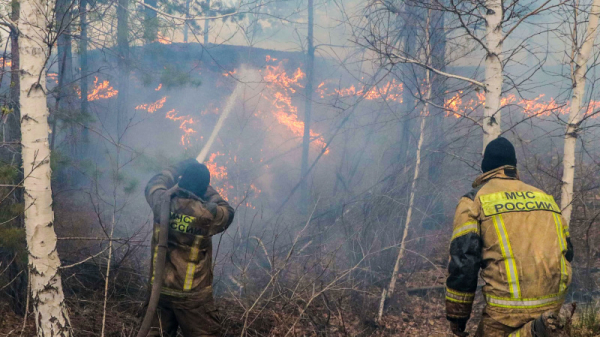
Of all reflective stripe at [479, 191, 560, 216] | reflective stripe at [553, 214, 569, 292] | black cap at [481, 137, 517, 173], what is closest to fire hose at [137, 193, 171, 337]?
reflective stripe at [479, 191, 560, 216]

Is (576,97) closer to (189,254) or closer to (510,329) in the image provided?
(510,329)

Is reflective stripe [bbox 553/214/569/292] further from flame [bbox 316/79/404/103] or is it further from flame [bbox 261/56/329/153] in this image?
flame [bbox 261/56/329/153]

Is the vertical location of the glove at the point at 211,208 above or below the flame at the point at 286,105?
below

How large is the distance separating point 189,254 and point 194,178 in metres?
0.68

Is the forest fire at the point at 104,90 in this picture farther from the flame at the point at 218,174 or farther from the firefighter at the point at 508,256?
the firefighter at the point at 508,256

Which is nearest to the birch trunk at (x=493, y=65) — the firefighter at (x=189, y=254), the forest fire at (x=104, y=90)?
the firefighter at (x=189, y=254)

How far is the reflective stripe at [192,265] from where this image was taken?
3529 mm

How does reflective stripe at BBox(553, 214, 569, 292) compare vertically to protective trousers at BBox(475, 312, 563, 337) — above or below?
above

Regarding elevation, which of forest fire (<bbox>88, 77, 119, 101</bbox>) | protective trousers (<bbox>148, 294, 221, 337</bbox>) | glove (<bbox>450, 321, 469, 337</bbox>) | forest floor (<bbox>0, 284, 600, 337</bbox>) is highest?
forest fire (<bbox>88, 77, 119, 101</bbox>)

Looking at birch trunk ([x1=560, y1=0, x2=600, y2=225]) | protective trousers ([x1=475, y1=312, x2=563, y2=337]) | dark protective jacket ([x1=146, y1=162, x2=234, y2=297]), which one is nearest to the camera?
protective trousers ([x1=475, y1=312, x2=563, y2=337])

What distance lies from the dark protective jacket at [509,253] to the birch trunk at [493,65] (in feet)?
5.66

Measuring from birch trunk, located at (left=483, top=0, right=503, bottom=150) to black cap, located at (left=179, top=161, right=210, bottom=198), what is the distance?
3.14m

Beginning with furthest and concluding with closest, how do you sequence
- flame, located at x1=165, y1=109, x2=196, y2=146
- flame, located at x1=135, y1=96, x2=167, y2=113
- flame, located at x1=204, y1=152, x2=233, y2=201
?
flame, located at x1=165, y1=109, x2=196, y2=146 → flame, located at x1=135, y1=96, x2=167, y2=113 → flame, located at x1=204, y1=152, x2=233, y2=201

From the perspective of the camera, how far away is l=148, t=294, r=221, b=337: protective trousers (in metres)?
3.56
